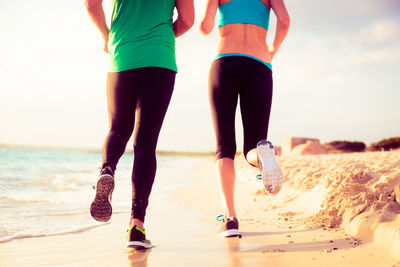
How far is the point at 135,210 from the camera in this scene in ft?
7.54

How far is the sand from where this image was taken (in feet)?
6.79

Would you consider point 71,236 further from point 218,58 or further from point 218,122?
point 218,58

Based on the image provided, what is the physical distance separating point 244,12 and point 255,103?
75 centimetres

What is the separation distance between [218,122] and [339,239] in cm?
124

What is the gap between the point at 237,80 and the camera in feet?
9.20

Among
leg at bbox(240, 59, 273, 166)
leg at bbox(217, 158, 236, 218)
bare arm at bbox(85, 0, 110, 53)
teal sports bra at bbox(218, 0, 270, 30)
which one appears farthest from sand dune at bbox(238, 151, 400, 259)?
bare arm at bbox(85, 0, 110, 53)

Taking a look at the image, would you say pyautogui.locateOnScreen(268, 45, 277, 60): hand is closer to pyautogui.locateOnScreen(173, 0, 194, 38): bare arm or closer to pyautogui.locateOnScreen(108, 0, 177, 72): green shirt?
pyautogui.locateOnScreen(173, 0, 194, 38): bare arm

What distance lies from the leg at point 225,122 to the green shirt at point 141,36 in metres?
0.49

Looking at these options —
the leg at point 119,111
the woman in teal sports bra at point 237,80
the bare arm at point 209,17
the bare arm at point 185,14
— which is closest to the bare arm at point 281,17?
the woman in teal sports bra at point 237,80

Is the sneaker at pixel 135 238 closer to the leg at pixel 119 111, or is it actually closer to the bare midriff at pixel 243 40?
the leg at pixel 119 111

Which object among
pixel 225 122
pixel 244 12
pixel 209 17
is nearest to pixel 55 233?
pixel 225 122

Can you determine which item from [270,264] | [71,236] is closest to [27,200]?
[71,236]

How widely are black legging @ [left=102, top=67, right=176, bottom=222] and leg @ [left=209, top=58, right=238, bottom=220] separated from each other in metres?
0.57

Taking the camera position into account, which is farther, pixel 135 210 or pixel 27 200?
pixel 27 200
